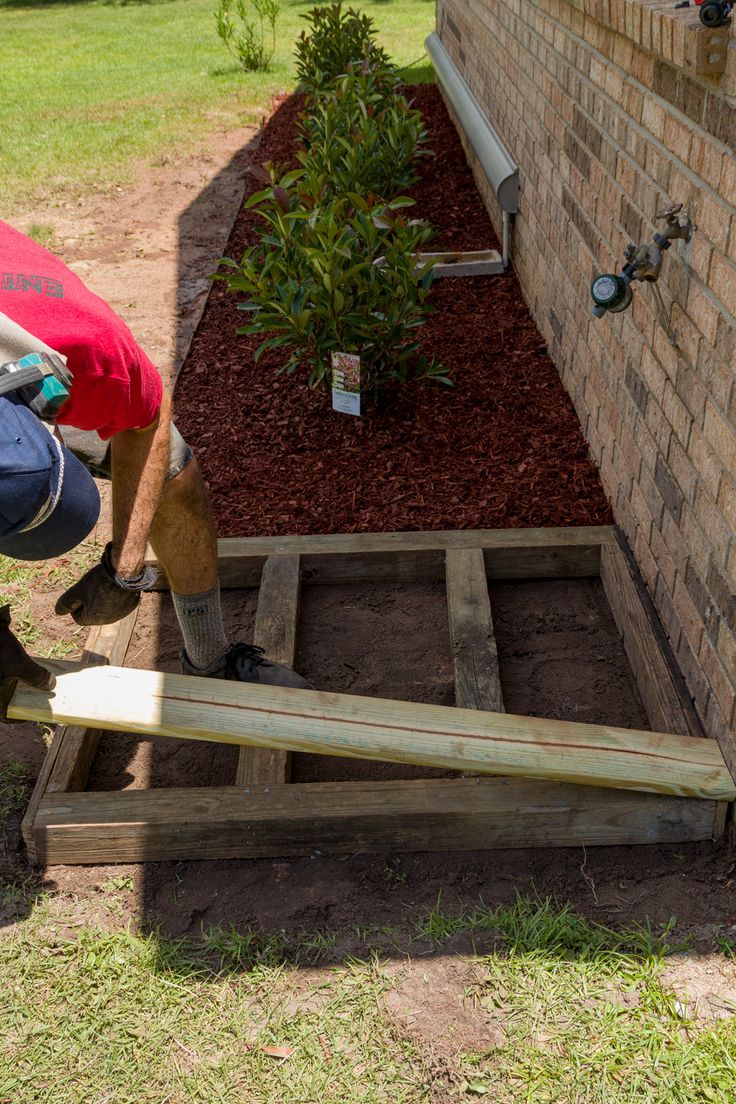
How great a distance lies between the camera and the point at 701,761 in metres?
2.37

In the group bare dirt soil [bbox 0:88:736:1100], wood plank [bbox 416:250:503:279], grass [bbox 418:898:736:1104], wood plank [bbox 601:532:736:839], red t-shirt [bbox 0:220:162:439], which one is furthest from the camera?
wood plank [bbox 416:250:503:279]

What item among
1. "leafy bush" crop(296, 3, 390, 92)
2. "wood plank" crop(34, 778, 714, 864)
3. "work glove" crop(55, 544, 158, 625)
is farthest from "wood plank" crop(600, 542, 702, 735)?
"leafy bush" crop(296, 3, 390, 92)

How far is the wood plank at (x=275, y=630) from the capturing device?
2.60 metres

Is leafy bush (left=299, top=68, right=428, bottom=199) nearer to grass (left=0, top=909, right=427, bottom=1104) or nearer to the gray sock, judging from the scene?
the gray sock

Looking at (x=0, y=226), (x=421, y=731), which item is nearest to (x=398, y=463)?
(x=421, y=731)

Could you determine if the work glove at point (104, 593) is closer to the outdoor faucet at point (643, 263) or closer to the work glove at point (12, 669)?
the work glove at point (12, 669)

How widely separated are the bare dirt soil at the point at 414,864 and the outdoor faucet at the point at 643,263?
109 cm

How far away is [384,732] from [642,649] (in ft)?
2.95

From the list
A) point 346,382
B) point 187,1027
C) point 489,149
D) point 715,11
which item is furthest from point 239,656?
point 489,149

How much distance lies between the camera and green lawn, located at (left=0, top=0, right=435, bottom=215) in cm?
876

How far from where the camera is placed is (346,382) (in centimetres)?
423

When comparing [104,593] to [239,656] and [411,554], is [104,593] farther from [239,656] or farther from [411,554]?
[411,554]

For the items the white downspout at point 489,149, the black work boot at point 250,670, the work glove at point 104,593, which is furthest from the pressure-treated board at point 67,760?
the white downspout at point 489,149

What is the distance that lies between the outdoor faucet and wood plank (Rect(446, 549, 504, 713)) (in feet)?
3.19
